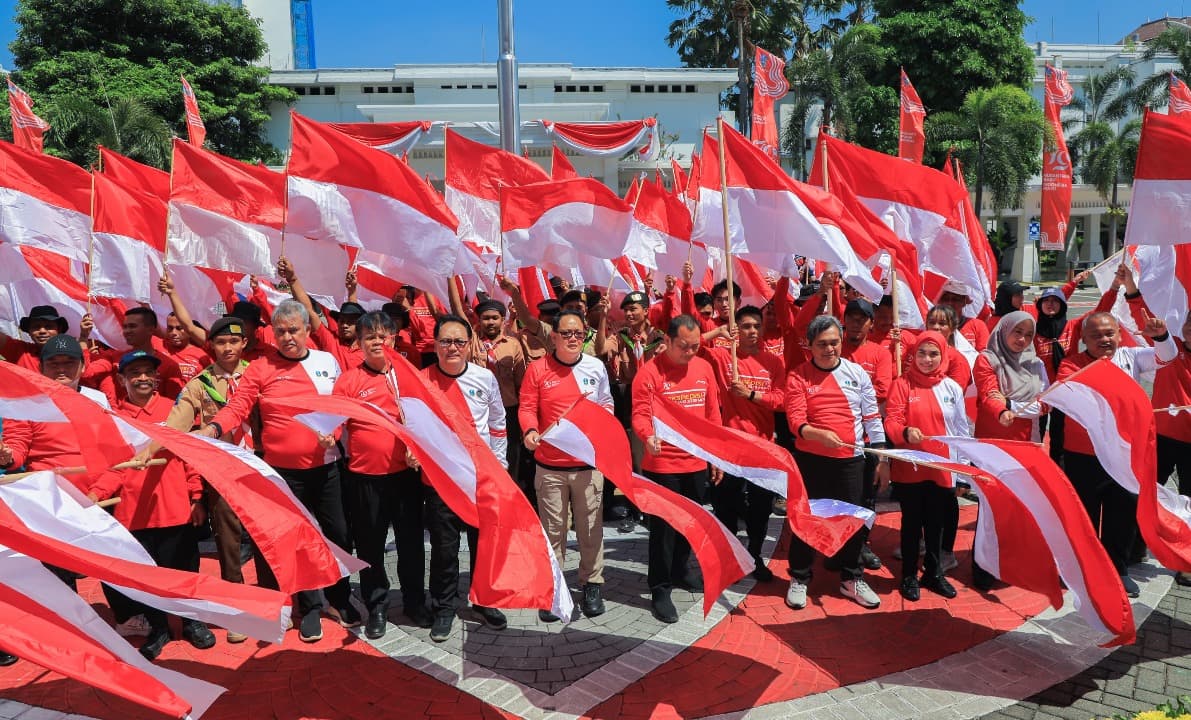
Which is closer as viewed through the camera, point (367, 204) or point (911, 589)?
point (911, 589)

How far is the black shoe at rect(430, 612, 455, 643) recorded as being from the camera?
5.08 m

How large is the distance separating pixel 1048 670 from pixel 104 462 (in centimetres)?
516

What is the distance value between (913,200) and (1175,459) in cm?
279

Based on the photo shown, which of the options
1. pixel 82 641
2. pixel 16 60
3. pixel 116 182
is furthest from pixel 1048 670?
pixel 16 60

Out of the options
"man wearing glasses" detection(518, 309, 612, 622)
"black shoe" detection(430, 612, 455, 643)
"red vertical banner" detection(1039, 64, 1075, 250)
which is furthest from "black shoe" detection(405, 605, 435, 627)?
"red vertical banner" detection(1039, 64, 1075, 250)

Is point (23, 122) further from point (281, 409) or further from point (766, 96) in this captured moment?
point (766, 96)

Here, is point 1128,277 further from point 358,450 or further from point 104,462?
point 104,462

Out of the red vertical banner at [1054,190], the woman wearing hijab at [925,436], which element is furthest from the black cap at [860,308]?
the red vertical banner at [1054,190]

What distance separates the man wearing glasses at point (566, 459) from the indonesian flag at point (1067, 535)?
238 cm

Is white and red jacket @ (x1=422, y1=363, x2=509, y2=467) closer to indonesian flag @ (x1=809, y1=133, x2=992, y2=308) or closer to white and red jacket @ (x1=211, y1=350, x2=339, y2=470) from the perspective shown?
white and red jacket @ (x1=211, y1=350, x2=339, y2=470)

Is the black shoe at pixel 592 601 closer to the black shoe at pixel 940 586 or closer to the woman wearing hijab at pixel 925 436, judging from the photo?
the woman wearing hijab at pixel 925 436

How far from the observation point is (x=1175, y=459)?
5.75m

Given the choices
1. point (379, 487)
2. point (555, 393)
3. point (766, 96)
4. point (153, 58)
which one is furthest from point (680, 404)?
point (153, 58)

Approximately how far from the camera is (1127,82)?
4162 cm
